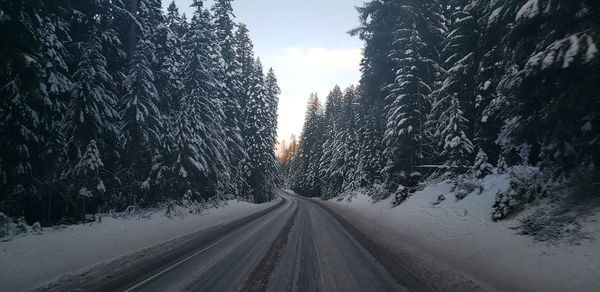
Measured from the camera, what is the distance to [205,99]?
25.3 m

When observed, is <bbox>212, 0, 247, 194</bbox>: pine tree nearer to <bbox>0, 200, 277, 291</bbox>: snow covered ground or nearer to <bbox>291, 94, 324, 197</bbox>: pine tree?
<bbox>0, 200, 277, 291</bbox>: snow covered ground

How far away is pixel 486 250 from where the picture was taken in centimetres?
907

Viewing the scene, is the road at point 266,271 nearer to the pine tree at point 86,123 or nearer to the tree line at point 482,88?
the tree line at point 482,88

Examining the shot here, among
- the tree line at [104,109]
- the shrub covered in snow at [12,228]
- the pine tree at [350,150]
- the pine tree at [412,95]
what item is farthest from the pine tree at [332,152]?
→ the shrub covered in snow at [12,228]

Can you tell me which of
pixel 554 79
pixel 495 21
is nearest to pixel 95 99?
pixel 495 21

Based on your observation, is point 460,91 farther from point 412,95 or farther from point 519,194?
point 519,194

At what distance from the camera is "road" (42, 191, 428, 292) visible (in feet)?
23.0

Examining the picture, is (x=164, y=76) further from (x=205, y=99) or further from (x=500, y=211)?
(x=500, y=211)

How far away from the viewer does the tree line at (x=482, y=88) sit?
744 cm

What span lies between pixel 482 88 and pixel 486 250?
7.96 m

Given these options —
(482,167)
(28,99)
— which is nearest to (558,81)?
(482,167)

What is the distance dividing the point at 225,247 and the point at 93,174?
297 inches

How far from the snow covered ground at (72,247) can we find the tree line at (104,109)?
6.69 ft

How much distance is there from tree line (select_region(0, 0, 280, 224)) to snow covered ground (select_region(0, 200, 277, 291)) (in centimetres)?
204
